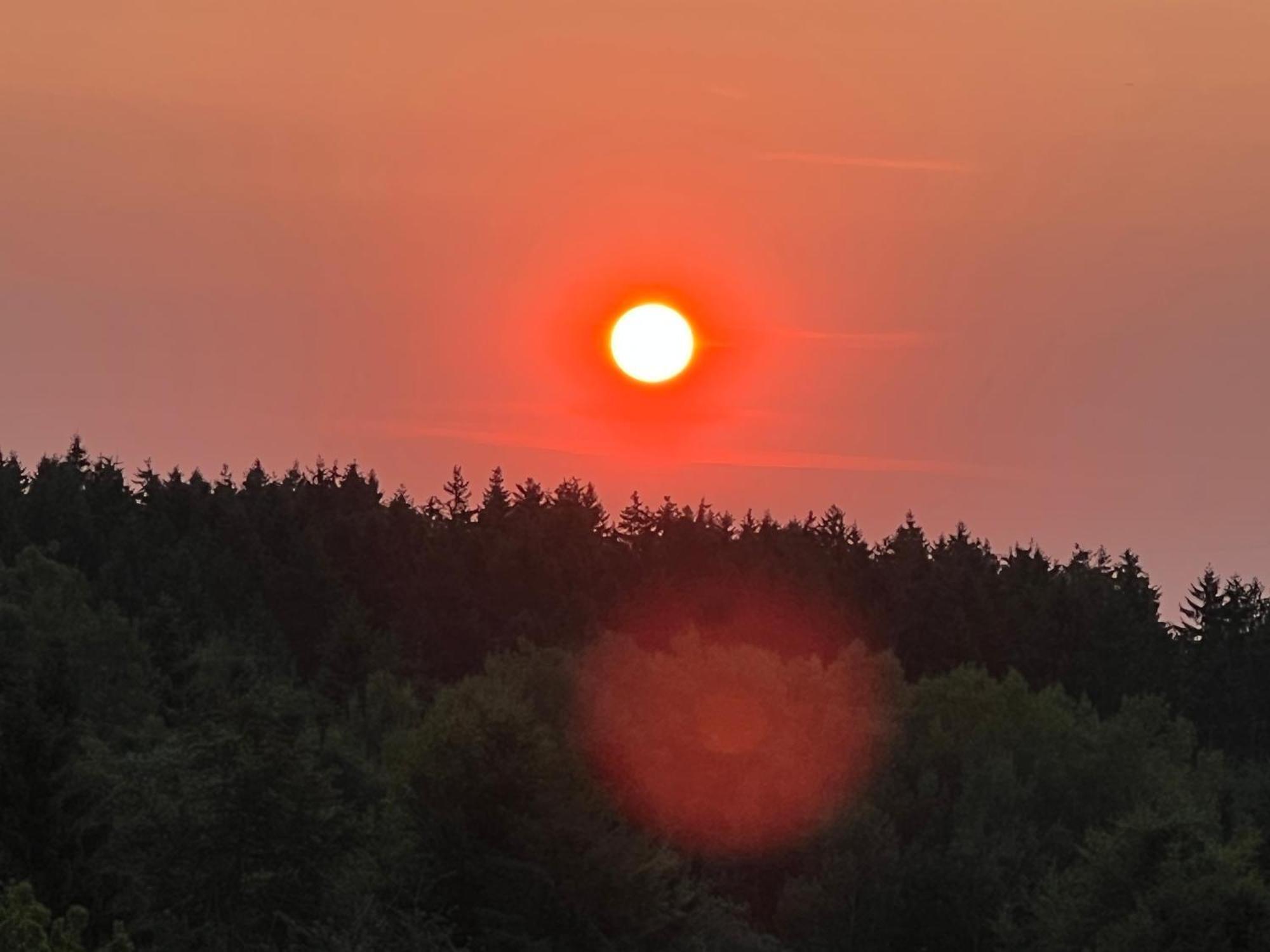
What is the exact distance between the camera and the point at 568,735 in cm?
9050

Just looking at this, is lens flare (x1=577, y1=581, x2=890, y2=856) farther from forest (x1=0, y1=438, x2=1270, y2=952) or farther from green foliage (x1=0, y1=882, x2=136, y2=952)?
green foliage (x1=0, y1=882, x2=136, y2=952)

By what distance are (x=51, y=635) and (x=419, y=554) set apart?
275 feet

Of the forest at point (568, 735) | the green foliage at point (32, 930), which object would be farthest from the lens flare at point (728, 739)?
the green foliage at point (32, 930)

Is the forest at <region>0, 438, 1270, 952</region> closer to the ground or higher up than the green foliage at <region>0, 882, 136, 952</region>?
higher up

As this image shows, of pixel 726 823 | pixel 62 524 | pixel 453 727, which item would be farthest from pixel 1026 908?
pixel 62 524

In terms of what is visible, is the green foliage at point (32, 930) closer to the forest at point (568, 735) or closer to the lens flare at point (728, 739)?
the forest at point (568, 735)

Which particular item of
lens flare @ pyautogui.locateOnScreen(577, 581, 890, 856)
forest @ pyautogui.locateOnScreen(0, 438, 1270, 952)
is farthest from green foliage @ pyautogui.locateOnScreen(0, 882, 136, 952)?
lens flare @ pyautogui.locateOnScreen(577, 581, 890, 856)

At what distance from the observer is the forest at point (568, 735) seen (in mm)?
47969

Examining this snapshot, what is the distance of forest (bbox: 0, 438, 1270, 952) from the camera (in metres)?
48.0

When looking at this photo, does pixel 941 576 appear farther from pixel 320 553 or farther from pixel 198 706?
pixel 198 706

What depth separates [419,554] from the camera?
146 meters

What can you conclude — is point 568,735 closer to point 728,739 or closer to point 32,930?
point 728,739

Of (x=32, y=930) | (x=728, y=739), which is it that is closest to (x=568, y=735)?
(x=728, y=739)

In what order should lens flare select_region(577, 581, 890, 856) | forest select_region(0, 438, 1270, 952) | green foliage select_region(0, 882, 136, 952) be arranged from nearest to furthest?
1. green foliage select_region(0, 882, 136, 952)
2. forest select_region(0, 438, 1270, 952)
3. lens flare select_region(577, 581, 890, 856)
